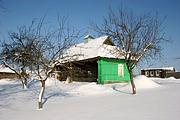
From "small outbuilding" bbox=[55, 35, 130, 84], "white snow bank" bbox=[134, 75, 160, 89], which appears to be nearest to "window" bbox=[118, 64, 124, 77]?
"small outbuilding" bbox=[55, 35, 130, 84]

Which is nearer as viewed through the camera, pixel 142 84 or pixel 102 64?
pixel 142 84

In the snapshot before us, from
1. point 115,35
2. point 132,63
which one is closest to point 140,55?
point 132,63

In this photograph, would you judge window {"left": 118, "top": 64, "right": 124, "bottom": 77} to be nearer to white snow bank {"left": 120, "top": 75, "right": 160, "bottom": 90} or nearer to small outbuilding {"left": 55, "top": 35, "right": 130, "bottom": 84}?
small outbuilding {"left": 55, "top": 35, "right": 130, "bottom": 84}

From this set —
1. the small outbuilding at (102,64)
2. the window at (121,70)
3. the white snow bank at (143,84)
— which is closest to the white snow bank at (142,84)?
the white snow bank at (143,84)

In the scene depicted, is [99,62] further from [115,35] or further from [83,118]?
[83,118]

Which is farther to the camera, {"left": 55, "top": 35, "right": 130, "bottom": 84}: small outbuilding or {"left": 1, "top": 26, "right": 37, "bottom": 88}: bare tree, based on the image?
{"left": 55, "top": 35, "right": 130, "bottom": 84}: small outbuilding

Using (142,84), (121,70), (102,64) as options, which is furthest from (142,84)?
(121,70)

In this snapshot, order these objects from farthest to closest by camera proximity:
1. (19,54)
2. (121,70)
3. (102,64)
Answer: (121,70) < (102,64) < (19,54)

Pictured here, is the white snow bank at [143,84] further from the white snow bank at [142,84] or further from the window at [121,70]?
the window at [121,70]

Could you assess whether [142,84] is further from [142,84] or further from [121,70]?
[121,70]

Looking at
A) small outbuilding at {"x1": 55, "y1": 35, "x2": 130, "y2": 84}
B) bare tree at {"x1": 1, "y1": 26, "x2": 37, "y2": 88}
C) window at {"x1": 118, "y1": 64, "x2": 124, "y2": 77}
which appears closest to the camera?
bare tree at {"x1": 1, "y1": 26, "x2": 37, "y2": 88}

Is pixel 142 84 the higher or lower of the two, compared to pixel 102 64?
lower

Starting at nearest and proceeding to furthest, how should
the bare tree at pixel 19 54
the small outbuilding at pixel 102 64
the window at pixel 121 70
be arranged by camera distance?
the bare tree at pixel 19 54 < the small outbuilding at pixel 102 64 < the window at pixel 121 70

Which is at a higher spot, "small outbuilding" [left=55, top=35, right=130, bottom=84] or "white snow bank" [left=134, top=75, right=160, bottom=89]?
"small outbuilding" [left=55, top=35, right=130, bottom=84]
